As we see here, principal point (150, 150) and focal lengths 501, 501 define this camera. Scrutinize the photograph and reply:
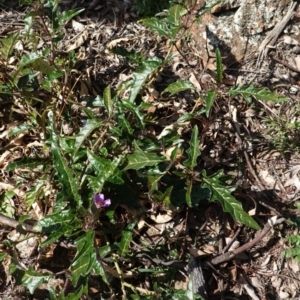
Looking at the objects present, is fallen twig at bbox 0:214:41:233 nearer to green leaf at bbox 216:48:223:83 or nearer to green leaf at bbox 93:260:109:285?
green leaf at bbox 93:260:109:285

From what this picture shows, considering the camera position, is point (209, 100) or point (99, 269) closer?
point (99, 269)

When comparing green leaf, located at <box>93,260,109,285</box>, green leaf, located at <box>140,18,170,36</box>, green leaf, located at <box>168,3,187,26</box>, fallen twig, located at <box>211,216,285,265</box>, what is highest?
green leaf, located at <box>168,3,187,26</box>

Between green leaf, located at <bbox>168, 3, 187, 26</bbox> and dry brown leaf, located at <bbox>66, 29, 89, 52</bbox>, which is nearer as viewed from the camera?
green leaf, located at <bbox>168, 3, 187, 26</bbox>

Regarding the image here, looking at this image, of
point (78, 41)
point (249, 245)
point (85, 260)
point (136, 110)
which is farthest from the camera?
point (78, 41)

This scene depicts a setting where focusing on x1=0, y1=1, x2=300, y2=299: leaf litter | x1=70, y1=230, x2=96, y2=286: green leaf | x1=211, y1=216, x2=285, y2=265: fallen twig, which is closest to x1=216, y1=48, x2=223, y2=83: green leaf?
x1=0, y1=1, x2=300, y2=299: leaf litter

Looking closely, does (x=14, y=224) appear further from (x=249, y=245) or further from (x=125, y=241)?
(x=249, y=245)

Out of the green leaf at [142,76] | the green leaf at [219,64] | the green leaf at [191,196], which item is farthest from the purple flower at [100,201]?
the green leaf at [219,64]

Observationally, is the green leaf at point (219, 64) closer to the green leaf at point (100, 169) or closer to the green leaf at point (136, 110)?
the green leaf at point (136, 110)

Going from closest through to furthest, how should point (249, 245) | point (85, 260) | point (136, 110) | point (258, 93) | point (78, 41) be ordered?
1. point (85, 260)
2. point (258, 93)
3. point (136, 110)
4. point (249, 245)
5. point (78, 41)

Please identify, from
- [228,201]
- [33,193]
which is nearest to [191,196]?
[228,201]
